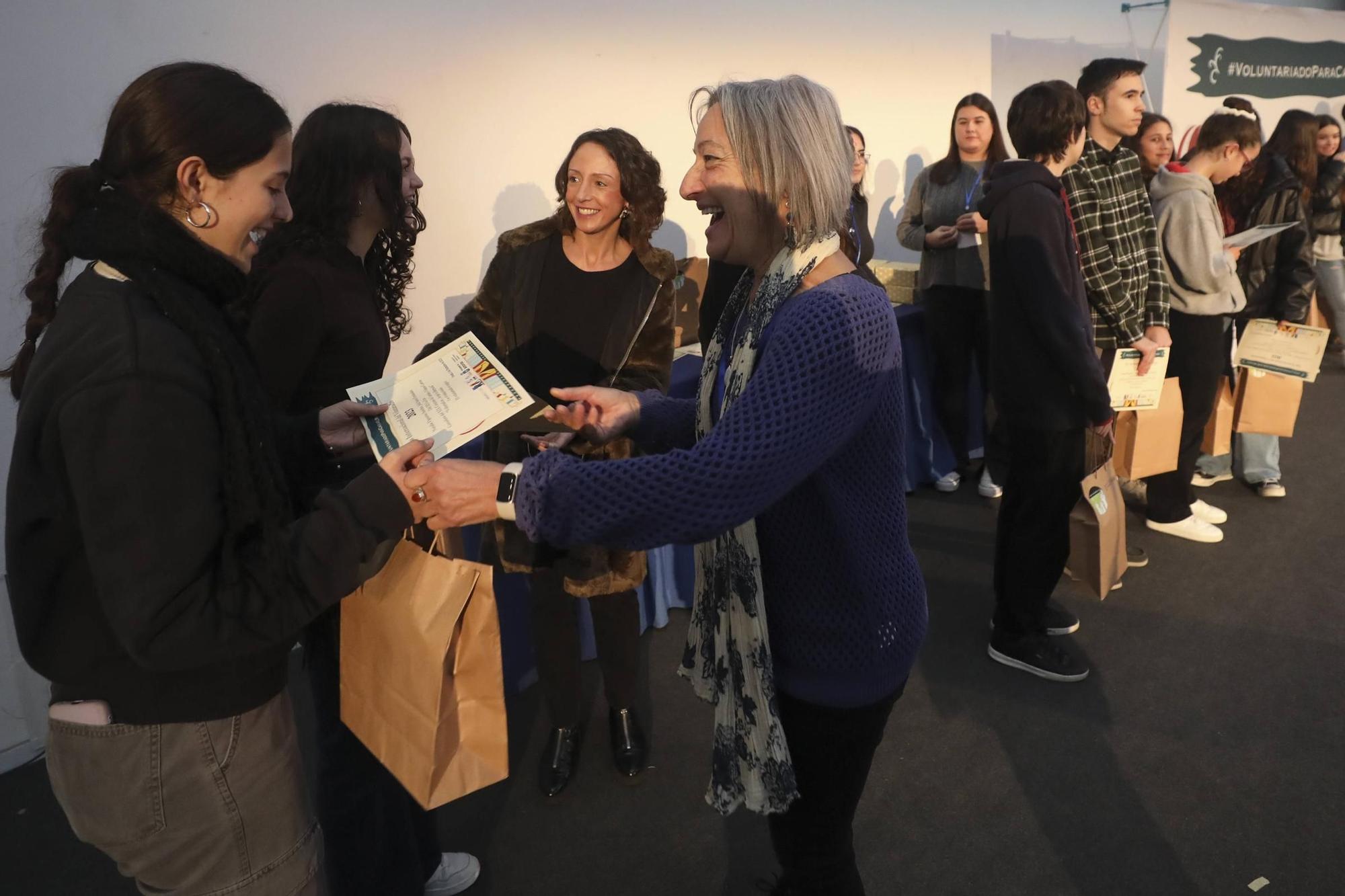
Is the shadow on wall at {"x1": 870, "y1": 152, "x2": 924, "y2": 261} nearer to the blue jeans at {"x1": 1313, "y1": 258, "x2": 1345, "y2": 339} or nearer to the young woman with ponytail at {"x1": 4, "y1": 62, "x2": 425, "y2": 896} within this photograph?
the blue jeans at {"x1": 1313, "y1": 258, "x2": 1345, "y2": 339}

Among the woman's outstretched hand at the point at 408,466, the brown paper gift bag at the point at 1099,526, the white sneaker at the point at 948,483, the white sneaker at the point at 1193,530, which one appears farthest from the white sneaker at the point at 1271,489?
the woman's outstretched hand at the point at 408,466

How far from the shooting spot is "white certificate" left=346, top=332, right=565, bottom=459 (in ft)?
4.25

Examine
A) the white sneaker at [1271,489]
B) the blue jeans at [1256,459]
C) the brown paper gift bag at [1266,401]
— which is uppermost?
the brown paper gift bag at [1266,401]

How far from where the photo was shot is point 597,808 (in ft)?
7.32

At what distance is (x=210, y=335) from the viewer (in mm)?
952

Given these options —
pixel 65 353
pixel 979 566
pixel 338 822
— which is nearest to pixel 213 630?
pixel 65 353

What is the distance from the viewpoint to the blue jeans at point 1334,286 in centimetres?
534

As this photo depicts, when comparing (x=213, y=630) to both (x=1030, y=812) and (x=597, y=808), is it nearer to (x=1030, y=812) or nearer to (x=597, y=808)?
(x=597, y=808)

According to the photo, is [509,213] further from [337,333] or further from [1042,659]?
[1042,659]

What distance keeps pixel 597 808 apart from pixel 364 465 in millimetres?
1177

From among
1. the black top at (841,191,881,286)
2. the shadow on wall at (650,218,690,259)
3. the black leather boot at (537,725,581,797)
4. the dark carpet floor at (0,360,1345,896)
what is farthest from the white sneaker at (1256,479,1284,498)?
the black leather boot at (537,725,581,797)

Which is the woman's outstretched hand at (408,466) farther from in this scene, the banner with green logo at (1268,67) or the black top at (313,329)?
the banner with green logo at (1268,67)

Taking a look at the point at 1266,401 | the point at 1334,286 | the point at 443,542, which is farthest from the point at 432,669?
the point at 1334,286

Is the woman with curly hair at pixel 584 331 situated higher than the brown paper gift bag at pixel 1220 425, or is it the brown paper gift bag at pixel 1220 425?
the woman with curly hair at pixel 584 331
